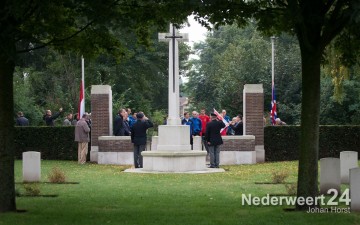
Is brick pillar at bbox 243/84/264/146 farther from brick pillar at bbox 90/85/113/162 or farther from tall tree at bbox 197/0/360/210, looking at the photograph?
tall tree at bbox 197/0/360/210

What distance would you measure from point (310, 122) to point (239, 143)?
48.3ft

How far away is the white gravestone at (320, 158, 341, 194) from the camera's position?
14500mm

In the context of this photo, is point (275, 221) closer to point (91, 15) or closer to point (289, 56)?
point (91, 15)

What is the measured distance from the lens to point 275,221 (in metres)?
11.7

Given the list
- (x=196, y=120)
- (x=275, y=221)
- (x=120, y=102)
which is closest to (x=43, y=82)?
(x=120, y=102)

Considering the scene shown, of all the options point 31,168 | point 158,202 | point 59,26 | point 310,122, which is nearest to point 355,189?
point 310,122

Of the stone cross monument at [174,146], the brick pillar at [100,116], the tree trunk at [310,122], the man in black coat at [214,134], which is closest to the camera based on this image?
the tree trunk at [310,122]

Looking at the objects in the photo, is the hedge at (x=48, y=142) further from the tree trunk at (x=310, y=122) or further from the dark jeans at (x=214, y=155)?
the tree trunk at (x=310, y=122)

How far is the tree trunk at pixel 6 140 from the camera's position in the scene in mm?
12656

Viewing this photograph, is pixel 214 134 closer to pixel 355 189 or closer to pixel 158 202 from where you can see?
pixel 158 202

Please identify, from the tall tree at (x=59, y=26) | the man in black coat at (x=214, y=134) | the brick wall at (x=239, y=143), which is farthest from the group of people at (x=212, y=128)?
the tall tree at (x=59, y=26)

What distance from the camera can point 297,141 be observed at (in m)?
28.4

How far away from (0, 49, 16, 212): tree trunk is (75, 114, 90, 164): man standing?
45.8ft

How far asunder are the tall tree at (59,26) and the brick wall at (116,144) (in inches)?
490
